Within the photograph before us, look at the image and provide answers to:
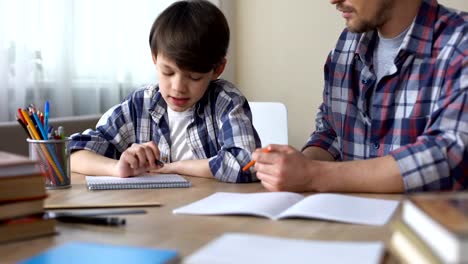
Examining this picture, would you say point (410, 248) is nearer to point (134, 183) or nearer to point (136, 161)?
point (134, 183)

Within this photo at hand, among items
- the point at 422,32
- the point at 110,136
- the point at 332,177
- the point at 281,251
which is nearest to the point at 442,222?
the point at 281,251

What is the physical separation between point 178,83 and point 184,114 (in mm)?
161

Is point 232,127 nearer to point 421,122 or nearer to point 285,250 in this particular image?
point 421,122

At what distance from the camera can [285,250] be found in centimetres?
90

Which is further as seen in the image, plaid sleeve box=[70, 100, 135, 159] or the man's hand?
plaid sleeve box=[70, 100, 135, 159]

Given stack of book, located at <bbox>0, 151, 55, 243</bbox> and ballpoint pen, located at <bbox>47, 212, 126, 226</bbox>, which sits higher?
stack of book, located at <bbox>0, 151, 55, 243</bbox>

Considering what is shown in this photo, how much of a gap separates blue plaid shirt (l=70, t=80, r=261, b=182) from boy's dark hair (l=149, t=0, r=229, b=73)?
105 millimetres

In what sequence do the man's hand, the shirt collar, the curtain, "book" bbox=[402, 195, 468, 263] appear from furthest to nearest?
the curtain < the shirt collar < the man's hand < "book" bbox=[402, 195, 468, 263]

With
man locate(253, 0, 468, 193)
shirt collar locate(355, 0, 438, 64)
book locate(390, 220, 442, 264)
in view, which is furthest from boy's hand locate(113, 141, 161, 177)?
book locate(390, 220, 442, 264)

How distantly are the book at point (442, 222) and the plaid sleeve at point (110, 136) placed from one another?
46.8 inches

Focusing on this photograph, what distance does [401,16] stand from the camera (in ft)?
6.16

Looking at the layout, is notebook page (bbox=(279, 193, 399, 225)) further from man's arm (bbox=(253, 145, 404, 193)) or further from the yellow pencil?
the yellow pencil

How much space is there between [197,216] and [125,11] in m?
2.16

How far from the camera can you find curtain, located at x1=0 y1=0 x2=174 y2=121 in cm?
265
